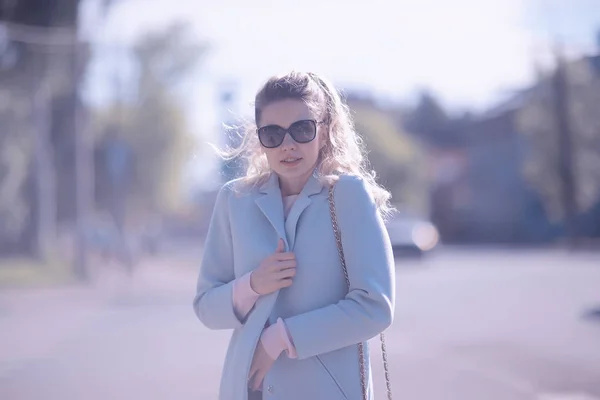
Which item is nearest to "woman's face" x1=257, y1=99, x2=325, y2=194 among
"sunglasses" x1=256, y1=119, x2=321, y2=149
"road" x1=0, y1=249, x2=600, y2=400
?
"sunglasses" x1=256, y1=119, x2=321, y2=149

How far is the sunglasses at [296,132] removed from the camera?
230cm

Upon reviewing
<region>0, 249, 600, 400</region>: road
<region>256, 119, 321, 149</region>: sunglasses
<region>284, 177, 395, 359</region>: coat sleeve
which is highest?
<region>256, 119, 321, 149</region>: sunglasses

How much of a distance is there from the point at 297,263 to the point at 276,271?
0.07 meters

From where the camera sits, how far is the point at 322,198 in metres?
2.23

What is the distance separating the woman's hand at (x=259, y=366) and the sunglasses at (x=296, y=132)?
58 cm

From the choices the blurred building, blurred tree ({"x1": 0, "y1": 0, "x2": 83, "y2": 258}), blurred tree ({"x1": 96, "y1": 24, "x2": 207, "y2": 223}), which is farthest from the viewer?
blurred tree ({"x1": 96, "y1": 24, "x2": 207, "y2": 223})

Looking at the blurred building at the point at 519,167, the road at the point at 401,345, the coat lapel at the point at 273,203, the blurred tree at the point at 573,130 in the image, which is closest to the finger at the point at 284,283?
the coat lapel at the point at 273,203

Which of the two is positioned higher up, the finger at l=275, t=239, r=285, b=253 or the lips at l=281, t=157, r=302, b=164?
the lips at l=281, t=157, r=302, b=164

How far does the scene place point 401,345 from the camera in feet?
29.3

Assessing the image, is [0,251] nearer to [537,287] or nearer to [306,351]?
[537,287]

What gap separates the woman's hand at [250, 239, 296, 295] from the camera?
7.01ft

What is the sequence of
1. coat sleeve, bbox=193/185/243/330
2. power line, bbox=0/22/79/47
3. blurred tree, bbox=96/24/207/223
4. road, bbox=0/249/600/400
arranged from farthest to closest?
blurred tree, bbox=96/24/207/223
power line, bbox=0/22/79/47
road, bbox=0/249/600/400
coat sleeve, bbox=193/185/243/330

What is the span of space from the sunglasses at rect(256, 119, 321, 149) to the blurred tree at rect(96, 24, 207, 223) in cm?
3626

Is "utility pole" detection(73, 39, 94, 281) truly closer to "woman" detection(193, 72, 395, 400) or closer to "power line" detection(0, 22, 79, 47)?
→ "power line" detection(0, 22, 79, 47)
